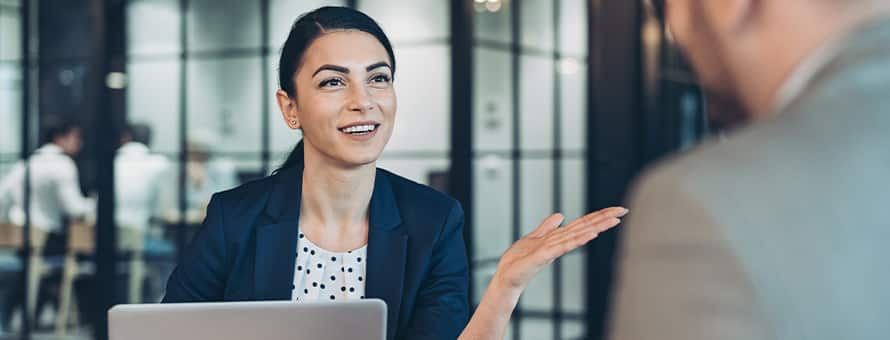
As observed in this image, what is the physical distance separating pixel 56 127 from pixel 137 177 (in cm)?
56

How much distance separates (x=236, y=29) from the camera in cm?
555

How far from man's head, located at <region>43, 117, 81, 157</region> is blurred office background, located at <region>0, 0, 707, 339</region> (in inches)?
1.5

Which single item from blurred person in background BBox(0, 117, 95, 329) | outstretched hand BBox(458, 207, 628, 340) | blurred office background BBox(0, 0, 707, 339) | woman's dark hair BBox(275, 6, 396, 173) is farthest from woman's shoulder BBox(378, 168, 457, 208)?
blurred person in background BBox(0, 117, 95, 329)

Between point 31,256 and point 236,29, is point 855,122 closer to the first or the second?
point 236,29

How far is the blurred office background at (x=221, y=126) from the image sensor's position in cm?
544

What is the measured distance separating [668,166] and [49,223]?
5.83 m

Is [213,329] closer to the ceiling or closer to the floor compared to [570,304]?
closer to the ceiling

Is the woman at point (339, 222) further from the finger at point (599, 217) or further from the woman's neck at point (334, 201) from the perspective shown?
the finger at point (599, 217)

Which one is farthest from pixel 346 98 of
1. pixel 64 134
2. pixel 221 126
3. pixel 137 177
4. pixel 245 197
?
pixel 64 134

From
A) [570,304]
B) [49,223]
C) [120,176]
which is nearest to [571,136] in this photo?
[570,304]

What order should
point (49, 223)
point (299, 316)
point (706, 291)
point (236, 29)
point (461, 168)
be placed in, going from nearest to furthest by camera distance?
1. point (706, 291)
2. point (299, 316)
3. point (461, 168)
4. point (236, 29)
5. point (49, 223)

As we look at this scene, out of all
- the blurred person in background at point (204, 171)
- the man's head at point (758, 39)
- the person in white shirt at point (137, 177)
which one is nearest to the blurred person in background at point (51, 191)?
the person in white shirt at point (137, 177)

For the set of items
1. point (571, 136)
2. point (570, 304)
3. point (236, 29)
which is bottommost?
point (570, 304)

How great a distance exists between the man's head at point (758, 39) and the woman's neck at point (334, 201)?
1332 mm
